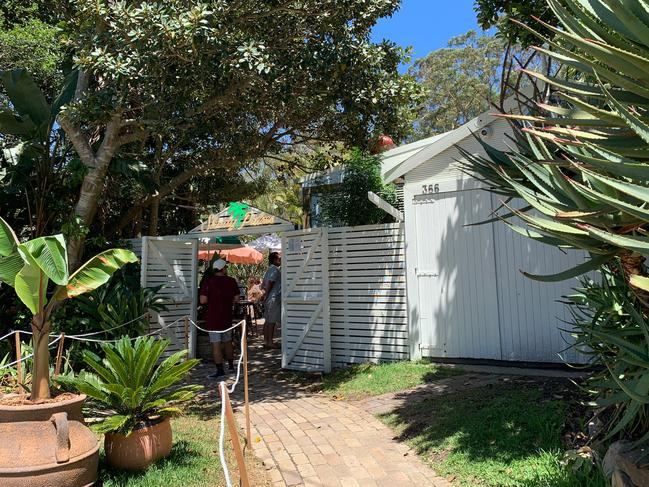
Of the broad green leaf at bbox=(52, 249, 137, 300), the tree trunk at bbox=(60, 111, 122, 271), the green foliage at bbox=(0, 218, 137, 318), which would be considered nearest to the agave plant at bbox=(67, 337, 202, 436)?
the broad green leaf at bbox=(52, 249, 137, 300)

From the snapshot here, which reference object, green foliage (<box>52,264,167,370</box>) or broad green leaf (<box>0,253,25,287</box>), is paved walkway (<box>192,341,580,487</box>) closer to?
green foliage (<box>52,264,167,370</box>)

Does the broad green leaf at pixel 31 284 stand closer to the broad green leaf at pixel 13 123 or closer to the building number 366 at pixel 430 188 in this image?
the broad green leaf at pixel 13 123

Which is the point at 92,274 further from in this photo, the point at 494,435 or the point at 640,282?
the point at 640,282

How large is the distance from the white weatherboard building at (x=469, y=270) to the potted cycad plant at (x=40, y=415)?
5.38m

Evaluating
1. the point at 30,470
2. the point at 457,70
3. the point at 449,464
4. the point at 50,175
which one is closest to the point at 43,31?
the point at 50,175

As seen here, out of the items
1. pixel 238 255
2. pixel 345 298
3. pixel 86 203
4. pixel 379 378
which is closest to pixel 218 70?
pixel 86 203

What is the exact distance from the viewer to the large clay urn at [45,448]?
4.02 metres

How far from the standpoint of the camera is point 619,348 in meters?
3.71

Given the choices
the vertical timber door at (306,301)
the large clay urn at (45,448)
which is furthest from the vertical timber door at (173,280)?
the large clay urn at (45,448)

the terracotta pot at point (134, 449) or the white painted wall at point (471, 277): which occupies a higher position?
the white painted wall at point (471, 277)

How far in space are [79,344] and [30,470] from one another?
496cm

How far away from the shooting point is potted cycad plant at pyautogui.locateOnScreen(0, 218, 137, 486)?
4.07 meters

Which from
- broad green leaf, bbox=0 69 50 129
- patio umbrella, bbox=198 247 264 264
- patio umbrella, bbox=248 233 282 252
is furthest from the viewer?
patio umbrella, bbox=248 233 282 252

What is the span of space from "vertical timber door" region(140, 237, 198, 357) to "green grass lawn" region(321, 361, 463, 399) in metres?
2.98
